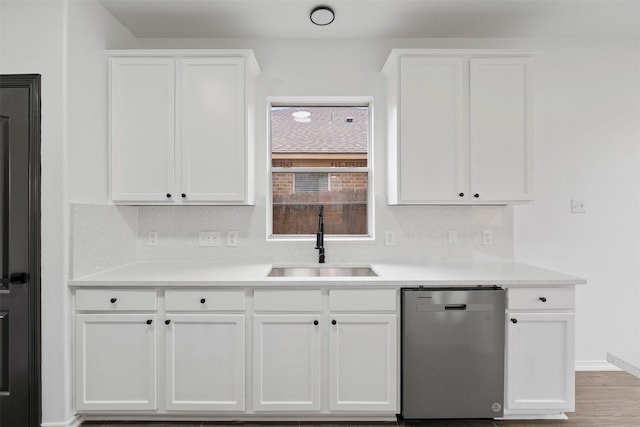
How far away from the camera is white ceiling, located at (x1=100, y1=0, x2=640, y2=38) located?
2.52m

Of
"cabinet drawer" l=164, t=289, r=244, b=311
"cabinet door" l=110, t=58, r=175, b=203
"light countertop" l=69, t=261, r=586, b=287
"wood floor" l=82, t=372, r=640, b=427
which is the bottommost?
"wood floor" l=82, t=372, r=640, b=427

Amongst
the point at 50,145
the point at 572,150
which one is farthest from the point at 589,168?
the point at 50,145

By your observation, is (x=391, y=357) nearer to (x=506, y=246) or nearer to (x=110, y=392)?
(x=506, y=246)

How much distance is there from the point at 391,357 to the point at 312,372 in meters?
0.47

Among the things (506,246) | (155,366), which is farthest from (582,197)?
(155,366)

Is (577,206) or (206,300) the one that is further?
(577,206)

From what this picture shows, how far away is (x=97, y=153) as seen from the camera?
8.11 ft

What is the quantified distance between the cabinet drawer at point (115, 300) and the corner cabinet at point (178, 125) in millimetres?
657

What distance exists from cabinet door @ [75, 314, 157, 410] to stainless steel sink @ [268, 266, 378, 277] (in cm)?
98

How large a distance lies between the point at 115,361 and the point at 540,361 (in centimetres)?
249

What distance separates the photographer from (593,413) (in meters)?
2.45

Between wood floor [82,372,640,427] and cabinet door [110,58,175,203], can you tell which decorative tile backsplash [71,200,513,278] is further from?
wood floor [82,372,640,427]

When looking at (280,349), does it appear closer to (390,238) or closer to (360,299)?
(360,299)

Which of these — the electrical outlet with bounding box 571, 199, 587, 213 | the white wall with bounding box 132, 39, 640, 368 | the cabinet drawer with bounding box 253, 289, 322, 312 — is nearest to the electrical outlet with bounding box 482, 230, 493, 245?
the white wall with bounding box 132, 39, 640, 368
